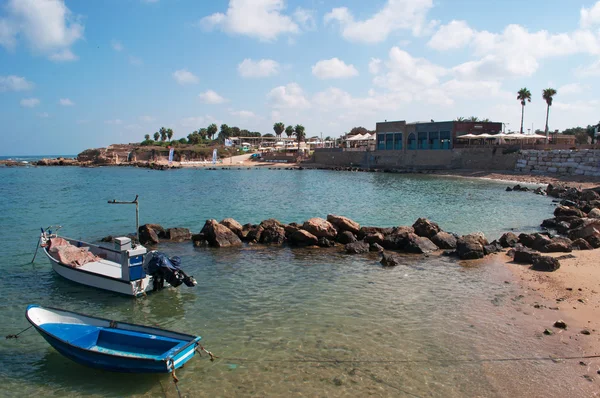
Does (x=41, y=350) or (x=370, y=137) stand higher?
(x=370, y=137)

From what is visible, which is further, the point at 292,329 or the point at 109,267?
the point at 109,267

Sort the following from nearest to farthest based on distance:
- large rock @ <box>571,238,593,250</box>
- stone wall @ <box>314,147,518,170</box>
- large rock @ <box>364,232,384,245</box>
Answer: large rock @ <box>571,238,593,250</box> < large rock @ <box>364,232,384,245</box> < stone wall @ <box>314,147,518,170</box>

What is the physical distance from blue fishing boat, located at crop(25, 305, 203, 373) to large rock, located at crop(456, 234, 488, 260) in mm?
13620

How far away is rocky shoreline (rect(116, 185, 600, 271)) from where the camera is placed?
63.8 ft

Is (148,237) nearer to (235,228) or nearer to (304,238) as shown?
(235,228)

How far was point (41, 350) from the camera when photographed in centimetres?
1070

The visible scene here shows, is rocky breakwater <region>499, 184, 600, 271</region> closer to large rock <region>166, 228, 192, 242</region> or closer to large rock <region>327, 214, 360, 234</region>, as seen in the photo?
large rock <region>327, 214, 360, 234</region>

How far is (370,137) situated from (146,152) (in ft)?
270

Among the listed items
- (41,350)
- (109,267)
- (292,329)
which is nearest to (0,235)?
(109,267)

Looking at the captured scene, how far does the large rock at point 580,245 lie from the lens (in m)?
19.9

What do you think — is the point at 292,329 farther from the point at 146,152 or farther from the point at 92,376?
the point at 146,152

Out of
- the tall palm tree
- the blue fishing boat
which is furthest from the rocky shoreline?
the tall palm tree

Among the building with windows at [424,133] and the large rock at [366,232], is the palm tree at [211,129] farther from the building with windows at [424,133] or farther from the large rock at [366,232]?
the large rock at [366,232]

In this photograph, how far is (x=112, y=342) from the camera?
10.1 meters
